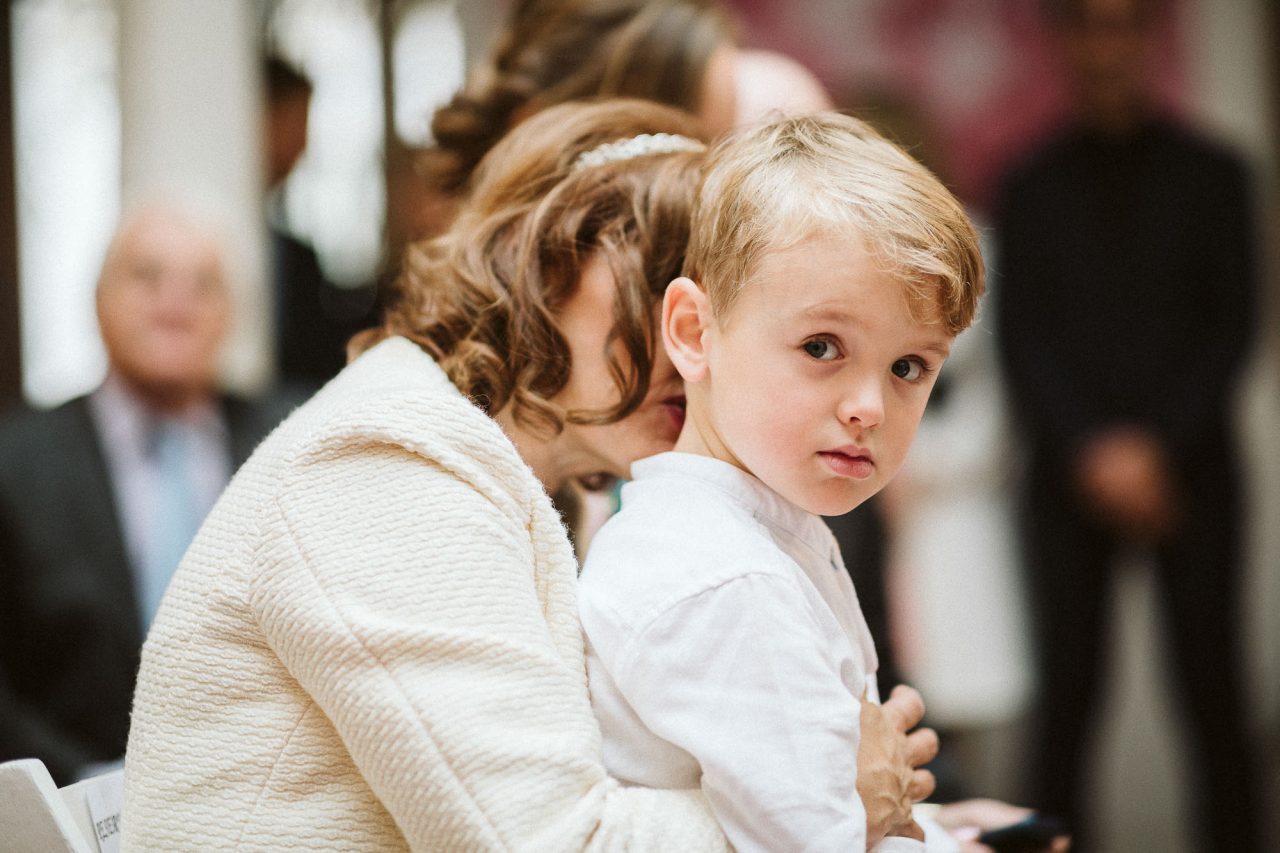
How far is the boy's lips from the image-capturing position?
3.01 feet

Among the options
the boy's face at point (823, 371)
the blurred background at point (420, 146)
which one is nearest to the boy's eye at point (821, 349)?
the boy's face at point (823, 371)

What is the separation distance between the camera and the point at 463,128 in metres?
1.57

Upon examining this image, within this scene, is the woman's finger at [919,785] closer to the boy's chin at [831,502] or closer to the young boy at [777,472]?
the young boy at [777,472]

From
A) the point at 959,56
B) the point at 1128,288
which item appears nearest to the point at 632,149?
the point at 1128,288

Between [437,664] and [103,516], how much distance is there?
1618 millimetres

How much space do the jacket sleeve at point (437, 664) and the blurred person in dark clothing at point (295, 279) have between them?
286 cm

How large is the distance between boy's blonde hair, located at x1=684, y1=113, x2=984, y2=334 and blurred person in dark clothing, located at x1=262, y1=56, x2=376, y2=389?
2.84m

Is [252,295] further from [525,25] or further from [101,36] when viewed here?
[525,25]

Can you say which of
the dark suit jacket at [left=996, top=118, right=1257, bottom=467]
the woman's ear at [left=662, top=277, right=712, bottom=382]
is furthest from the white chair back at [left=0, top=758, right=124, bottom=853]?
the dark suit jacket at [left=996, top=118, right=1257, bottom=467]

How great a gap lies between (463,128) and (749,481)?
2.47 feet

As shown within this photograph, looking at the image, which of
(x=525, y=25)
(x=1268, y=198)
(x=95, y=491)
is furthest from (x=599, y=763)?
(x=1268, y=198)

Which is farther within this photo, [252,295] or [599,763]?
[252,295]

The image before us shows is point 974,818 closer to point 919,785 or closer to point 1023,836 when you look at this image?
point 1023,836

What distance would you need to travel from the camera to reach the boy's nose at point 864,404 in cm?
89
